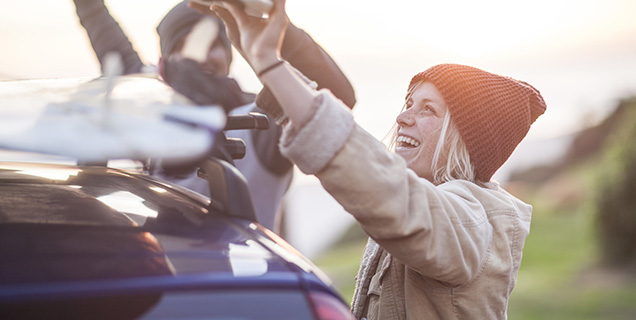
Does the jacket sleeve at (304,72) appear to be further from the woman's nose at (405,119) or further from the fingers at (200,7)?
the fingers at (200,7)

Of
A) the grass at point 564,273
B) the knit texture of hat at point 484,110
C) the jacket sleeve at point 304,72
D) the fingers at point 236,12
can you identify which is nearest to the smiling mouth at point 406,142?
→ the knit texture of hat at point 484,110

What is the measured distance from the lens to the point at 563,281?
7973mm

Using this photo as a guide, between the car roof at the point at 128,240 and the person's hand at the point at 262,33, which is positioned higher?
the person's hand at the point at 262,33

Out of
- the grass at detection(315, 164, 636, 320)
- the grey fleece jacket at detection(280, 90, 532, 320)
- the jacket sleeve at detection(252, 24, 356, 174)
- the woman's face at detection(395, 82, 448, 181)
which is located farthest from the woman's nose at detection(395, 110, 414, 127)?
the grass at detection(315, 164, 636, 320)

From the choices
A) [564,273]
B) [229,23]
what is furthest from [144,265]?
[564,273]

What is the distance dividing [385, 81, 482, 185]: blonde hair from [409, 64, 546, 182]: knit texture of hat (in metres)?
0.03

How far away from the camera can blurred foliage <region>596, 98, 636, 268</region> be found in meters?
7.53

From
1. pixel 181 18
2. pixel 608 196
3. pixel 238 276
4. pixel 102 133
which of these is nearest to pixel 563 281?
pixel 608 196

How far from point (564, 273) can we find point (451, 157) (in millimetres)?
6970

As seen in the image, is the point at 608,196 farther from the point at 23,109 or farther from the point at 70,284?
the point at 70,284

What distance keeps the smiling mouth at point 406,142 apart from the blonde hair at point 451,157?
0.28 ft

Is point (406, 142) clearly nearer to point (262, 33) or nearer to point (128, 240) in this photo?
point (262, 33)

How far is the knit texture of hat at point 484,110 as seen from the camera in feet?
6.81

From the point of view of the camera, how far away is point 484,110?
2068mm
